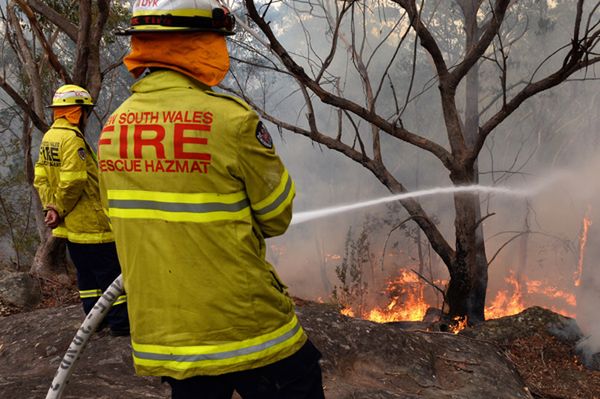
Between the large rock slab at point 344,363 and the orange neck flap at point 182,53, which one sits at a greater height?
the orange neck flap at point 182,53

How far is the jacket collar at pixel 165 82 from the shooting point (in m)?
Result: 1.56

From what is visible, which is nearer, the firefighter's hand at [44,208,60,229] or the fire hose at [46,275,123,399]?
the fire hose at [46,275,123,399]

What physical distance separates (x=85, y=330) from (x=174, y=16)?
1.50 metres

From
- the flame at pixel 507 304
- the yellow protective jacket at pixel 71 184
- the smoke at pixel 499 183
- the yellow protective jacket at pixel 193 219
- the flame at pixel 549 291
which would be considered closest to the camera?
the yellow protective jacket at pixel 193 219

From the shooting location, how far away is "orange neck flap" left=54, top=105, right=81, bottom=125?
3.65 metres

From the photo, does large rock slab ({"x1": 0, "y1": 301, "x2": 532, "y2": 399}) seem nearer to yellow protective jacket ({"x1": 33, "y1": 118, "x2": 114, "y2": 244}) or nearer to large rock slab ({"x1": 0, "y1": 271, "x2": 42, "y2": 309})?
yellow protective jacket ({"x1": 33, "y1": 118, "x2": 114, "y2": 244})

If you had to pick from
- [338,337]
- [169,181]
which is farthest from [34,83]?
[169,181]

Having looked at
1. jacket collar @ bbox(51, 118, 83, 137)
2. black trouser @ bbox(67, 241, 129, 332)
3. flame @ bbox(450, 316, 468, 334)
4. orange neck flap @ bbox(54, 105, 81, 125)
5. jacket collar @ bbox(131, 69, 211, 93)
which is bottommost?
flame @ bbox(450, 316, 468, 334)

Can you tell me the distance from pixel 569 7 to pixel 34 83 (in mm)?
22096

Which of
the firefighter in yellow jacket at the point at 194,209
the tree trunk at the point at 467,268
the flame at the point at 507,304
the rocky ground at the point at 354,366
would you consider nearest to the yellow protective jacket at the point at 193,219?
the firefighter in yellow jacket at the point at 194,209

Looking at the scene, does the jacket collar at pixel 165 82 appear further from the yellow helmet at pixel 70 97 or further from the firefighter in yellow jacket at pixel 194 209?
the yellow helmet at pixel 70 97

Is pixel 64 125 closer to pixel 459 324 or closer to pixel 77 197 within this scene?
pixel 77 197

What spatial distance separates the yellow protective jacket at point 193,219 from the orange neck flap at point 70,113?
93.6 inches

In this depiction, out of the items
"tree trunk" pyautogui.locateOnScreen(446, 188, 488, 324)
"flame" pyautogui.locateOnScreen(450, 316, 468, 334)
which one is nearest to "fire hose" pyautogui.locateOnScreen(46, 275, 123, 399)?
"tree trunk" pyautogui.locateOnScreen(446, 188, 488, 324)
